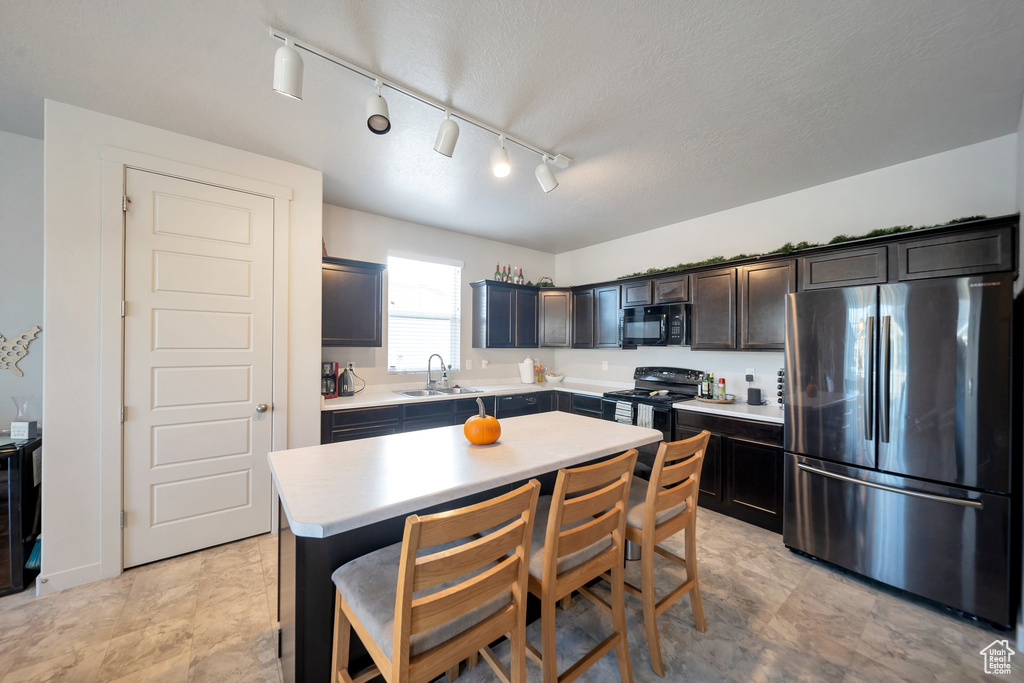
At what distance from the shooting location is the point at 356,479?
133 centimetres

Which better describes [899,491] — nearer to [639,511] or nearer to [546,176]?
[639,511]

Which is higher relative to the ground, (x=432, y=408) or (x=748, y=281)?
(x=748, y=281)

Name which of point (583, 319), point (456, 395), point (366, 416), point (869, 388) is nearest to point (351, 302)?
point (366, 416)

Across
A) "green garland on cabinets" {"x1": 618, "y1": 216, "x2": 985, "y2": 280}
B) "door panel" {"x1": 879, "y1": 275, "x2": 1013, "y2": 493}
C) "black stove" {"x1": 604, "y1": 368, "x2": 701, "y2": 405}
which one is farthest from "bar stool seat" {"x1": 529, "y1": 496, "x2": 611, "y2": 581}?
"green garland on cabinets" {"x1": 618, "y1": 216, "x2": 985, "y2": 280}

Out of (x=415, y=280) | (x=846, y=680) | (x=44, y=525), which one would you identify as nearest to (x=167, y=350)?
(x=44, y=525)

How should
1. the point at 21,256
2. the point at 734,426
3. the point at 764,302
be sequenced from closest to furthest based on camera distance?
the point at 21,256 < the point at 734,426 < the point at 764,302

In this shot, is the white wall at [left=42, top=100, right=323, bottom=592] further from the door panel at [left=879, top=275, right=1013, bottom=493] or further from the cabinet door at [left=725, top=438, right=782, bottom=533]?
the door panel at [left=879, top=275, right=1013, bottom=493]

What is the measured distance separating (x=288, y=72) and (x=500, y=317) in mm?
3359

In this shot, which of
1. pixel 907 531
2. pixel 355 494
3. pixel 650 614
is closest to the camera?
pixel 355 494

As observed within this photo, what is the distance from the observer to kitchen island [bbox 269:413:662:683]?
113 centimetres

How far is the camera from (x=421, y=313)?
14.2 ft

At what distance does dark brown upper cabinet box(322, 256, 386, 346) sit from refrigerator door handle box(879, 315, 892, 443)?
3.81 metres

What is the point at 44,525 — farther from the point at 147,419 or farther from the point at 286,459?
the point at 286,459

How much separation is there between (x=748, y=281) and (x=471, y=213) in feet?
9.04
